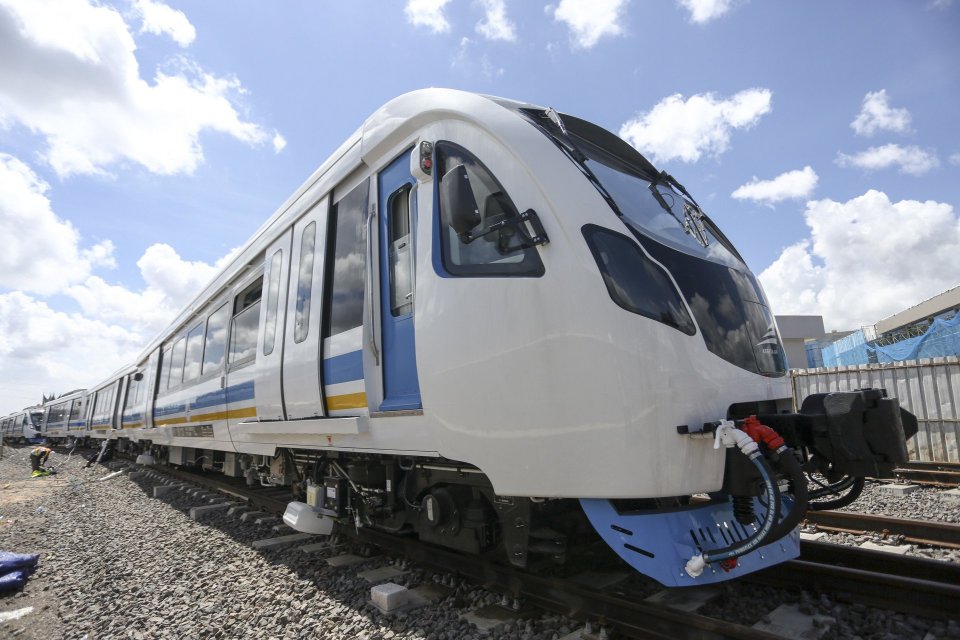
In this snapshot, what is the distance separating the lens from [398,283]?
3895 millimetres

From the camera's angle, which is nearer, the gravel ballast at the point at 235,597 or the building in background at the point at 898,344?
the gravel ballast at the point at 235,597

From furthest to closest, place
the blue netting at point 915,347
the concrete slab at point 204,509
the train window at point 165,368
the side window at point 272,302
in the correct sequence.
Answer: the train window at point 165,368, the blue netting at point 915,347, the concrete slab at point 204,509, the side window at point 272,302

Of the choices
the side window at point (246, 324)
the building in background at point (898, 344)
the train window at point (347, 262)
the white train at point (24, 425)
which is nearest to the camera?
the train window at point (347, 262)

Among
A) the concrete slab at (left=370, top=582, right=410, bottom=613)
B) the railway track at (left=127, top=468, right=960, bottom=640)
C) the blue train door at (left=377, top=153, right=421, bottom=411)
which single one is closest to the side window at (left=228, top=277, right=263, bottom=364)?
the blue train door at (left=377, top=153, right=421, bottom=411)

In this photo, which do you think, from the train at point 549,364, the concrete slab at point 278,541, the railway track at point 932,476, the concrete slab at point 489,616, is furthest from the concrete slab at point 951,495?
the concrete slab at point 278,541

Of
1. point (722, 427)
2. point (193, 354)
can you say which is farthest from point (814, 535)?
point (193, 354)

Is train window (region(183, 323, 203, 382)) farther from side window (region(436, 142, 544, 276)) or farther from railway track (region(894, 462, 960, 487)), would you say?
railway track (region(894, 462, 960, 487))

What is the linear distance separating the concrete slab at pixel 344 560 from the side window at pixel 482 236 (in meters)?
3.01

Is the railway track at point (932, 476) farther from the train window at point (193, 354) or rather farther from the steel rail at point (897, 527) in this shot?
the train window at point (193, 354)

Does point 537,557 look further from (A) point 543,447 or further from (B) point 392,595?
(A) point 543,447

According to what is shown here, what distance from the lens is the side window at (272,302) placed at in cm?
550

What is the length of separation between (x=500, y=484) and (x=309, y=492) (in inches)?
112

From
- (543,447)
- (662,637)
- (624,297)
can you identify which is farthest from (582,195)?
(662,637)

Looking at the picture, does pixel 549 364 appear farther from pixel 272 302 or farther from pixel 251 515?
pixel 251 515
